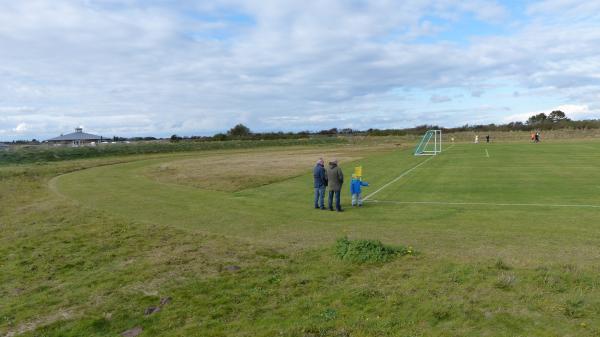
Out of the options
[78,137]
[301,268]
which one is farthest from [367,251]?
[78,137]

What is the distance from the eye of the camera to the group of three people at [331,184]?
15.5m

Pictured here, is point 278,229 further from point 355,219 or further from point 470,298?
point 470,298

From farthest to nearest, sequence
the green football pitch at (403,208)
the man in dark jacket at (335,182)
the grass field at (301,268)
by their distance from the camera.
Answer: the man in dark jacket at (335,182) → the green football pitch at (403,208) → the grass field at (301,268)

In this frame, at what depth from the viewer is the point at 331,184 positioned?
1555 cm

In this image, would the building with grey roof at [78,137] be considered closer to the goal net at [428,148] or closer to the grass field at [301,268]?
the goal net at [428,148]

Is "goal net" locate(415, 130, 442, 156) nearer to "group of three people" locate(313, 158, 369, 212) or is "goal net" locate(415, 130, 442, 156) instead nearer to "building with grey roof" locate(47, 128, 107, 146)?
"group of three people" locate(313, 158, 369, 212)

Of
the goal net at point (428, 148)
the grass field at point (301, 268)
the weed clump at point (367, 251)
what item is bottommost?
the grass field at point (301, 268)

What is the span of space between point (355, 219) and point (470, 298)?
23.0ft

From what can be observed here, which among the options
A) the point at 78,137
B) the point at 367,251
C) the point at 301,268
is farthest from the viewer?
the point at 78,137

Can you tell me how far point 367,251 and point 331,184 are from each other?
6.30 meters

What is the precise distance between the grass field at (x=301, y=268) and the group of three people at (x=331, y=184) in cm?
67

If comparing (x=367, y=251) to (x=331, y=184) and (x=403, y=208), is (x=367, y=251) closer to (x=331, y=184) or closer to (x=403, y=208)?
(x=331, y=184)

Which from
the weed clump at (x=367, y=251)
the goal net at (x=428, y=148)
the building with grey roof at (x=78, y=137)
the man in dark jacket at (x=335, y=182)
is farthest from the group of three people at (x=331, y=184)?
the building with grey roof at (x=78, y=137)

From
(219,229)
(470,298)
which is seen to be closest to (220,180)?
(219,229)
